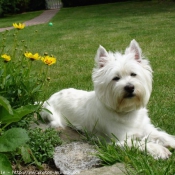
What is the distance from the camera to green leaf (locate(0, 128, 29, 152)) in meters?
2.50

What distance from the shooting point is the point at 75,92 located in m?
4.21

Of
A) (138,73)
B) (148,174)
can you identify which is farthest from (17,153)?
(138,73)

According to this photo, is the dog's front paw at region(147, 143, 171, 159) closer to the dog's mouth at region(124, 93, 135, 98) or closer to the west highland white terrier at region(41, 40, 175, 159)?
the west highland white terrier at region(41, 40, 175, 159)

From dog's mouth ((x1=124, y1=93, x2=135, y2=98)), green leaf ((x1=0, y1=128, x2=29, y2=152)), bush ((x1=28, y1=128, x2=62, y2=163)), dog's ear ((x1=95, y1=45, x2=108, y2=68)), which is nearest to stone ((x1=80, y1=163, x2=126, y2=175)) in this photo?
bush ((x1=28, y1=128, x2=62, y2=163))

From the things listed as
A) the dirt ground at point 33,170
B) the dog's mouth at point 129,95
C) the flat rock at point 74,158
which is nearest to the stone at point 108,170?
the flat rock at point 74,158

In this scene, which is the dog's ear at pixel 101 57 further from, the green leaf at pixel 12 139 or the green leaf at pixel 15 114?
the green leaf at pixel 12 139

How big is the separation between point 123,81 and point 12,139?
1.26 meters

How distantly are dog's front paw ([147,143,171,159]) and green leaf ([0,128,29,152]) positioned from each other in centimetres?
119

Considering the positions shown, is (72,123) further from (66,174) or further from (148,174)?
(148,174)

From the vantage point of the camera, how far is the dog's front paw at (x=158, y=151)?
306cm

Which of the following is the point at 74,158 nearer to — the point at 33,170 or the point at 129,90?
the point at 33,170

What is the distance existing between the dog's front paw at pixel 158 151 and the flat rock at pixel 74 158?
51 cm

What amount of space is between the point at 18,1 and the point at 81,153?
24523mm

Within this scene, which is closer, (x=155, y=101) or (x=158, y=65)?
(x=155, y=101)
